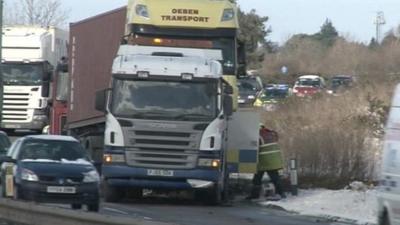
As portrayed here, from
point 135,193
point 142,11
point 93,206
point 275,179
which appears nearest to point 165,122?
point 93,206

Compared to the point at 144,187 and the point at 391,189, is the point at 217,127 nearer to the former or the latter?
the point at 144,187

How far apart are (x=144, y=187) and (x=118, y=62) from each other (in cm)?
276

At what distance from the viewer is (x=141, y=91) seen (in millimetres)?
22109

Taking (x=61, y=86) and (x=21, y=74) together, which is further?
(x=21, y=74)

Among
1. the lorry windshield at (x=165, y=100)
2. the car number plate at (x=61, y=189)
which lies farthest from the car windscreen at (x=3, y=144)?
the car number plate at (x=61, y=189)

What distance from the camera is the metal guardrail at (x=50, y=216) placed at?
1371 cm

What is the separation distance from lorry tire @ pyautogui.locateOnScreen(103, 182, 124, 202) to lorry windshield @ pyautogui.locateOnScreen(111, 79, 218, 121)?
1.90 metres

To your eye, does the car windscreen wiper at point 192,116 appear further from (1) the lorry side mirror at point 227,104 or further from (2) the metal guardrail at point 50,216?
(2) the metal guardrail at point 50,216

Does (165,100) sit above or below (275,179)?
above

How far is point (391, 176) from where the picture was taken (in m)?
14.2

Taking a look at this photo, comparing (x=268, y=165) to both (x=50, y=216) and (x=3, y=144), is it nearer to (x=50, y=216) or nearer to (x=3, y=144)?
(x=3, y=144)

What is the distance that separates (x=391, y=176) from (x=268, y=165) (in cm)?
1113

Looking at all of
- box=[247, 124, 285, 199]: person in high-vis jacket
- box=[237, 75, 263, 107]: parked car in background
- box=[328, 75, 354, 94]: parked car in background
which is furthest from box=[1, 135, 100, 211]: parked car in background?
box=[237, 75, 263, 107]: parked car in background

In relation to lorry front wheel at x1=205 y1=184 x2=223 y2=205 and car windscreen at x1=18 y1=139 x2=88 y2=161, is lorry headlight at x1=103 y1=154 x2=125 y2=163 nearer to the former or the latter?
car windscreen at x1=18 y1=139 x2=88 y2=161
